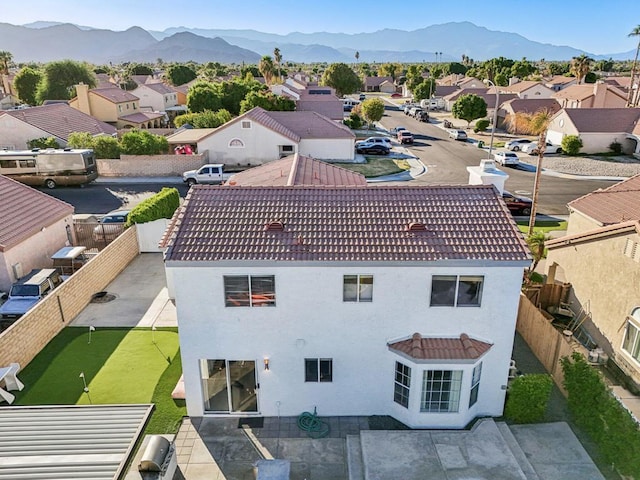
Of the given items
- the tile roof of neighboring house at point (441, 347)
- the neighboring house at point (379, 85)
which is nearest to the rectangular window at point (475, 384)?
the tile roof of neighboring house at point (441, 347)

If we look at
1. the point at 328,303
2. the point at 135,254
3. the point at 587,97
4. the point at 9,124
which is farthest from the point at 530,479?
the point at 587,97

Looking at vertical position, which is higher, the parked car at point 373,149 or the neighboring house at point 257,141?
the neighboring house at point 257,141

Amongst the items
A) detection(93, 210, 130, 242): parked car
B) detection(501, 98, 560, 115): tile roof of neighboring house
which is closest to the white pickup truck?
detection(93, 210, 130, 242): parked car

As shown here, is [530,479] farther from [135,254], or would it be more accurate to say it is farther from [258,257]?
[135,254]

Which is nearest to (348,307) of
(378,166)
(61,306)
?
(61,306)

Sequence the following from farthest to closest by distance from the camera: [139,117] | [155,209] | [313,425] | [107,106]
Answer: [139,117] → [107,106] → [155,209] → [313,425]

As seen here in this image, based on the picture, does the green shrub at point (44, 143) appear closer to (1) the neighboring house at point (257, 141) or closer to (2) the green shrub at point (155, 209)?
(1) the neighboring house at point (257, 141)

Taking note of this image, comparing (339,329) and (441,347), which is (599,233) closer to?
(441,347)
